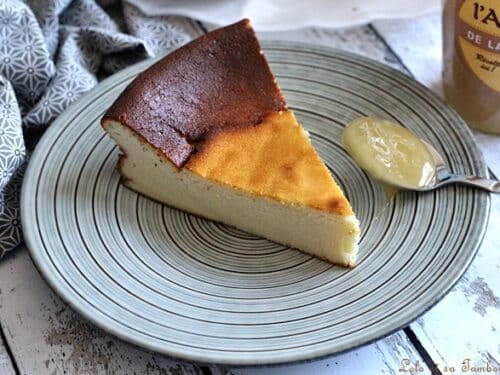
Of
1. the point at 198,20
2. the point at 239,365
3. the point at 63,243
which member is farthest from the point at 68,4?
the point at 239,365

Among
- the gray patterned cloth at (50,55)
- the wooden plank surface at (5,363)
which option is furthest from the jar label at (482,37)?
the wooden plank surface at (5,363)

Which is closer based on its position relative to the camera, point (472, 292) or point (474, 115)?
point (472, 292)

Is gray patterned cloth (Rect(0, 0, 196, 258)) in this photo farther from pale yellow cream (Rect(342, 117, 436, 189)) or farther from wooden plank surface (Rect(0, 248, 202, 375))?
pale yellow cream (Rect(342, 117, 436, 189))

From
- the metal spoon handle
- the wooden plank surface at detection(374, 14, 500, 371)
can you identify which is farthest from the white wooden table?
the metal spoon handle

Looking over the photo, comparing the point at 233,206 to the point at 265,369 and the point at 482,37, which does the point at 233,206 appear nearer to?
the point at 265,369

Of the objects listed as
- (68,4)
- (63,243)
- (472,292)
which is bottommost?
(472,292)

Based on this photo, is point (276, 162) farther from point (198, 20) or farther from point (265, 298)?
point (198, 20)

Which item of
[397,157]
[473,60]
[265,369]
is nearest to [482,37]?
[473,60]
